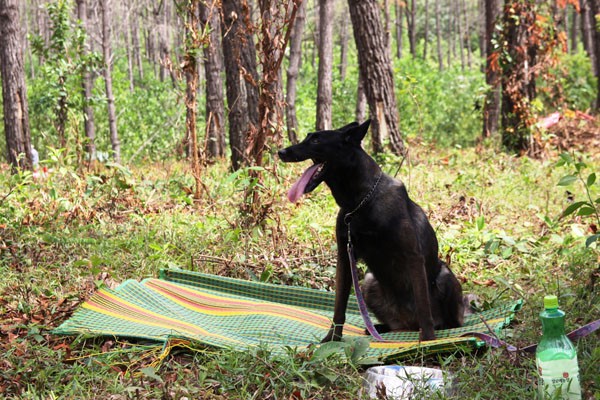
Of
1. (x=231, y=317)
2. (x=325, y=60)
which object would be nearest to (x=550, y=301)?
(x=231, y=317)

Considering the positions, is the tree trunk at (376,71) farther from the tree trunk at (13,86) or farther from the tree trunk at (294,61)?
the tree trunk at (13,86)

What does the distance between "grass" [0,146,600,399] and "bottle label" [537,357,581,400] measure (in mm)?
205

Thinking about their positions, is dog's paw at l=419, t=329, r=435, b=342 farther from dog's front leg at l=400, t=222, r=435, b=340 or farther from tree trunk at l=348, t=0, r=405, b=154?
tree trunk at l=348, t=0, r=405, b=154

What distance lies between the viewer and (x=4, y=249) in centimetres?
614

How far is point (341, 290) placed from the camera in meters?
4.14

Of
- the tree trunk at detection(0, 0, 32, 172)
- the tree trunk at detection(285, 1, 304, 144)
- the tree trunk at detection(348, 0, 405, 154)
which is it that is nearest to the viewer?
the tree trunk at detection(348, 0, 405, 154)

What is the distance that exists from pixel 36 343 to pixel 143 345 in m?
0.69

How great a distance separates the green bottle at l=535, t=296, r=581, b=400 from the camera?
2.88 metres

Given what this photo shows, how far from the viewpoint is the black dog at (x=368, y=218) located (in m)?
3.94

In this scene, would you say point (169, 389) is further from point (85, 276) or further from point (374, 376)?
point (85, 276)

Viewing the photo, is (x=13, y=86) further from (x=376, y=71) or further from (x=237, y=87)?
(x=376, y=71)

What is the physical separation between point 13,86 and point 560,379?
34.4 feet

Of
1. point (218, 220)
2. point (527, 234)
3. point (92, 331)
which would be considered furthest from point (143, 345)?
point (527, 234)

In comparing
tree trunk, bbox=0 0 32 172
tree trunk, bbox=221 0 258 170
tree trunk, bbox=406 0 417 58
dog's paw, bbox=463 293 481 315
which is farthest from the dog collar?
tree trunk, bbox=406 0 417 58
